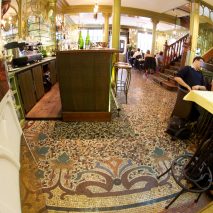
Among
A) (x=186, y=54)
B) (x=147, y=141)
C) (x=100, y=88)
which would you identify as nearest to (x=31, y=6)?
(x=100, y=88)

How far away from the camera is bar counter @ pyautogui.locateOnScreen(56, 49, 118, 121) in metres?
3.52

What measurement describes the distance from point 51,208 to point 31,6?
4881mm

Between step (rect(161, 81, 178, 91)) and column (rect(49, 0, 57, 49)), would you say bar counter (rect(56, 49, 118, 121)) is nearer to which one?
step (rect(161, 81, 178, 91))

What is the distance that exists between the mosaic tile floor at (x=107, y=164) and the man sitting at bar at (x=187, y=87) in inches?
17.6

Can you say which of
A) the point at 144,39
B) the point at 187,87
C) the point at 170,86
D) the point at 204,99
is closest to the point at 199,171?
the point at 204,99

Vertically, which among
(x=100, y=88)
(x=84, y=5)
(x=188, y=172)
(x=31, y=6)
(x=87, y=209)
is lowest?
(x=87, y=209)

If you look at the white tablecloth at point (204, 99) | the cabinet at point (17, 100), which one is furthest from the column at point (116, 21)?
the white tablecloth at point (204, 99)

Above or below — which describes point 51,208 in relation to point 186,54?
below

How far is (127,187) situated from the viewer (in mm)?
2238

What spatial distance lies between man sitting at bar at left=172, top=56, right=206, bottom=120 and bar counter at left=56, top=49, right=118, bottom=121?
1163mm

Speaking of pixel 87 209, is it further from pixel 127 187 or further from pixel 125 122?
pixel 125 122

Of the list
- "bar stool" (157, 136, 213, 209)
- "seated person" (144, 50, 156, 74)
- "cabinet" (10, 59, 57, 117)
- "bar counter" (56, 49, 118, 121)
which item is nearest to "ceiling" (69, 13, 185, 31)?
"seated person" (144, 50, 156, 74)

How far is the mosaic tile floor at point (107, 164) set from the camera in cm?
203

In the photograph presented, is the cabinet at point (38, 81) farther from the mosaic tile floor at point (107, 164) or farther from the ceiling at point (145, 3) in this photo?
the ceiling at point (145, 3)
